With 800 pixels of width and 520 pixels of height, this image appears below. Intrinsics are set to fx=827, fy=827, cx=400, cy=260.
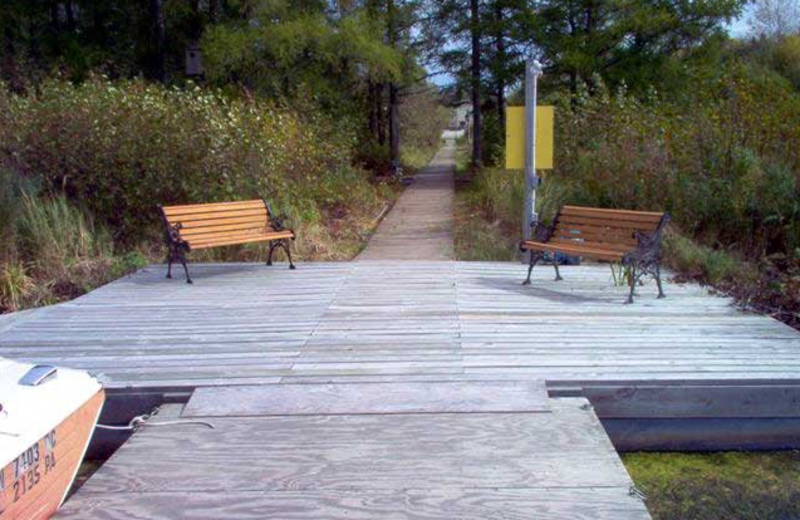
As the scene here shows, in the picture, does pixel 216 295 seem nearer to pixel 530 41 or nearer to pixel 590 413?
pixel 590 413

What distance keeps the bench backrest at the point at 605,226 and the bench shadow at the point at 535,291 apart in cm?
55

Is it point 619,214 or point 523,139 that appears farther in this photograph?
point 523,139

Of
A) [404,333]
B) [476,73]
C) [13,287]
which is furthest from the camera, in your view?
[476,73]

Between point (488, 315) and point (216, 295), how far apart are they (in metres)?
2.72

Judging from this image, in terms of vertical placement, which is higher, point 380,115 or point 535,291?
point 380,115

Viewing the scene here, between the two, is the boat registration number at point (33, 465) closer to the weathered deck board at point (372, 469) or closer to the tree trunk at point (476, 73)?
the weathered deck board at point (372, 469)

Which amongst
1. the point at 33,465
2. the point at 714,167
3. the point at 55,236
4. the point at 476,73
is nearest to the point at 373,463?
the point at 33,465

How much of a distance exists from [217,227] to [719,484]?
5.97 meters

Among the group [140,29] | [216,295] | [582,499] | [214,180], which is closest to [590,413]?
[582,499]

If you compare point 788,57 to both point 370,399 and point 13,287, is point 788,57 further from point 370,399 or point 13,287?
point 370,399

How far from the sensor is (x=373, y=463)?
4.02 m

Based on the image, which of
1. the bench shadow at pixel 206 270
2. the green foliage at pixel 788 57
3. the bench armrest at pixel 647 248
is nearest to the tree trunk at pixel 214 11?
the bench shadow at pixel 206 270

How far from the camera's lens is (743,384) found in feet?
15.9

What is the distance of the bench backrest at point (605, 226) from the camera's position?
25.0 ft
